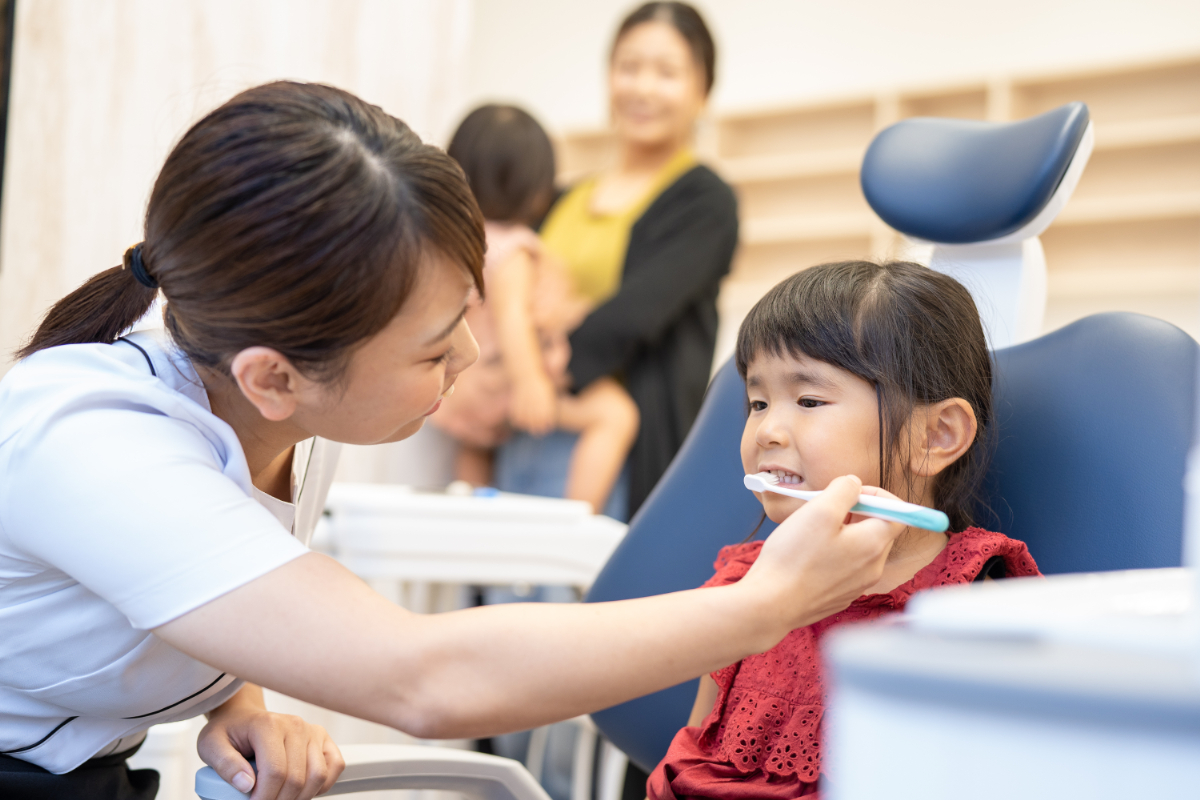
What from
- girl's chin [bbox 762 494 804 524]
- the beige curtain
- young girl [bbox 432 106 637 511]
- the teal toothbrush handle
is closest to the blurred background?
the beige curtain

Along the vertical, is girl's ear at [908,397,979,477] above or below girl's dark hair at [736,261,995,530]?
below

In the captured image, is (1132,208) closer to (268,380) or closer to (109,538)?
(268,380)

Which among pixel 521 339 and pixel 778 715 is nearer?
pixel 778 715

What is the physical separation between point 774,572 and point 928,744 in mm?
296

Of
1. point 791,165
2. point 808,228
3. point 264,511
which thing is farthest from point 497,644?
point 791,165

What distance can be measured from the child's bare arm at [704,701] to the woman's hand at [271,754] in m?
0.33

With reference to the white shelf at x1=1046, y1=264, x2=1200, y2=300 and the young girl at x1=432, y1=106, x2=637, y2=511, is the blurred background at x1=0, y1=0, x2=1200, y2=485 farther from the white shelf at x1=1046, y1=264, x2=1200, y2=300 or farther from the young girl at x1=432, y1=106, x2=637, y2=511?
the young girl at x1=432, y1=106, x2=637, y2=511

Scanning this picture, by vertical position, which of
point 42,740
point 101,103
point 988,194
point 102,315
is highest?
point 101,103

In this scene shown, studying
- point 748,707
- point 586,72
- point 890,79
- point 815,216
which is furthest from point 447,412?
point 586,72

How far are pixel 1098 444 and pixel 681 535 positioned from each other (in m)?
0.39

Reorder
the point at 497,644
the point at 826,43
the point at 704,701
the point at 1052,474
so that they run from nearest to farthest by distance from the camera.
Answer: the point at 497,644 < the point at 1052,474 < the point at 704,701 < the point at 826,43

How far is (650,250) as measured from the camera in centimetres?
188

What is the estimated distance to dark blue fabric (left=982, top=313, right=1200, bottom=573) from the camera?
748 mm

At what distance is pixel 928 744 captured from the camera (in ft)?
0.98
